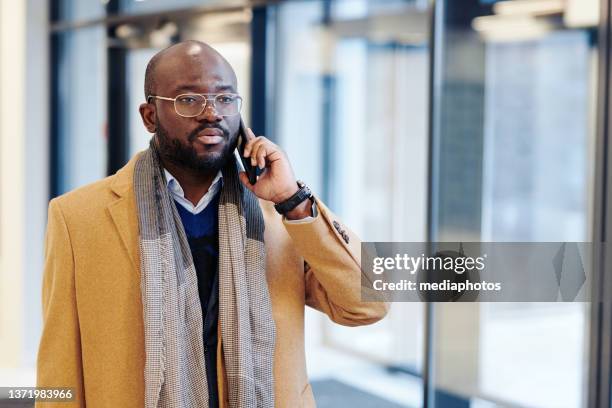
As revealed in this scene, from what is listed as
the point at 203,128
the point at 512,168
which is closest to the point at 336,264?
the point at 203,128

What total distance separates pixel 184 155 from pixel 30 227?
13.5 ft

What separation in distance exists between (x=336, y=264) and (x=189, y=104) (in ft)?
1.40

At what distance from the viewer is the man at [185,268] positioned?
5.26 ft

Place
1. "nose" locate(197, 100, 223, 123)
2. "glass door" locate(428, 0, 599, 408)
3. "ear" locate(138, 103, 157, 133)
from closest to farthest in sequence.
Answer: "nose" locate(197, 100, 223, 123)
"ear" locate(138, 103, 157, 133)
"glass door" locate(428, 0, 599, 408)

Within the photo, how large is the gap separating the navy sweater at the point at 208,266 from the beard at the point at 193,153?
111 mm

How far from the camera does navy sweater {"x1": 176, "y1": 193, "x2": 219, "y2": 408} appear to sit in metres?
1.66

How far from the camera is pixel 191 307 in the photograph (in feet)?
5.32

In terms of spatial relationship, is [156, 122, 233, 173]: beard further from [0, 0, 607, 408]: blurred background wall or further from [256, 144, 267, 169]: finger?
[0, 0, 607, 408]: blurred background wall

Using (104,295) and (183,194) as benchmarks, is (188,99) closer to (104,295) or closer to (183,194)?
(183,194)

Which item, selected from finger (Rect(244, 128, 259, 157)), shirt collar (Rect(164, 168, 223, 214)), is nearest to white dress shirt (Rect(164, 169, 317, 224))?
shirt collar (Rect(164, 168, 223, 214))

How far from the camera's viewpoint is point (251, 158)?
5.32ft

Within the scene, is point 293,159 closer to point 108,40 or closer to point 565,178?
point 108,40

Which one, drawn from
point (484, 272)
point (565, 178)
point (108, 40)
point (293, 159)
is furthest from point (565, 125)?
point (108, 40)

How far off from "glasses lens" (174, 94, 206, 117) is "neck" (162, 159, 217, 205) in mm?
145
